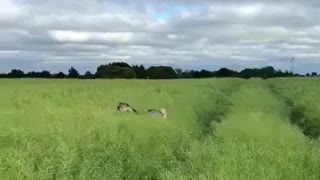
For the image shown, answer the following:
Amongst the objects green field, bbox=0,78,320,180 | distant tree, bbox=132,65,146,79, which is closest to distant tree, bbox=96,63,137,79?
distant tree, bbox=132,65,146,79

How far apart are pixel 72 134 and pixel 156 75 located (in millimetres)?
88525

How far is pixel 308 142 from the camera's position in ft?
53.2

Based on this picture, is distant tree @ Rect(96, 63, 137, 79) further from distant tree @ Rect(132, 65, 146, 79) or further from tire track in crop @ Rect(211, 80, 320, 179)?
tire track in crop @ Rect(211, 80, 320, 179)

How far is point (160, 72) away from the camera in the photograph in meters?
107

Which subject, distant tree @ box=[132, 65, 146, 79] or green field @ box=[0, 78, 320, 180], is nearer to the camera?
green field @ box=[0, 78, 320, 180]

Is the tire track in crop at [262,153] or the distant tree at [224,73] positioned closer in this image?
the tire track in crop at [262,153]

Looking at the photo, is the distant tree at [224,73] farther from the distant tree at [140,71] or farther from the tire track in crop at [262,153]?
the tire track in crop at [262,153]

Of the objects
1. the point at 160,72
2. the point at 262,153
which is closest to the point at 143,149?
the point at 262,153

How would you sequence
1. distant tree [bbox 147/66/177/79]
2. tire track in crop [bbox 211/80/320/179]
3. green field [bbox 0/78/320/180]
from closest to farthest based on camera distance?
tire track in crop [bbox 211/80/320/179], green field [bbox 0/78/320/180], distant tree [bbox 147/66/177/79]

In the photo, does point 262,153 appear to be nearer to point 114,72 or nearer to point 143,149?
point 143,149

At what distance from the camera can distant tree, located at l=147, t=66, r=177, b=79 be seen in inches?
4166

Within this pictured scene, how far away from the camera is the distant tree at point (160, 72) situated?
106 metres

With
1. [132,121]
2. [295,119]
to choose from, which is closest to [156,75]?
[295,119]

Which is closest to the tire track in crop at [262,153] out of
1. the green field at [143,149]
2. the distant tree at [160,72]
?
the green field at [143,149]
